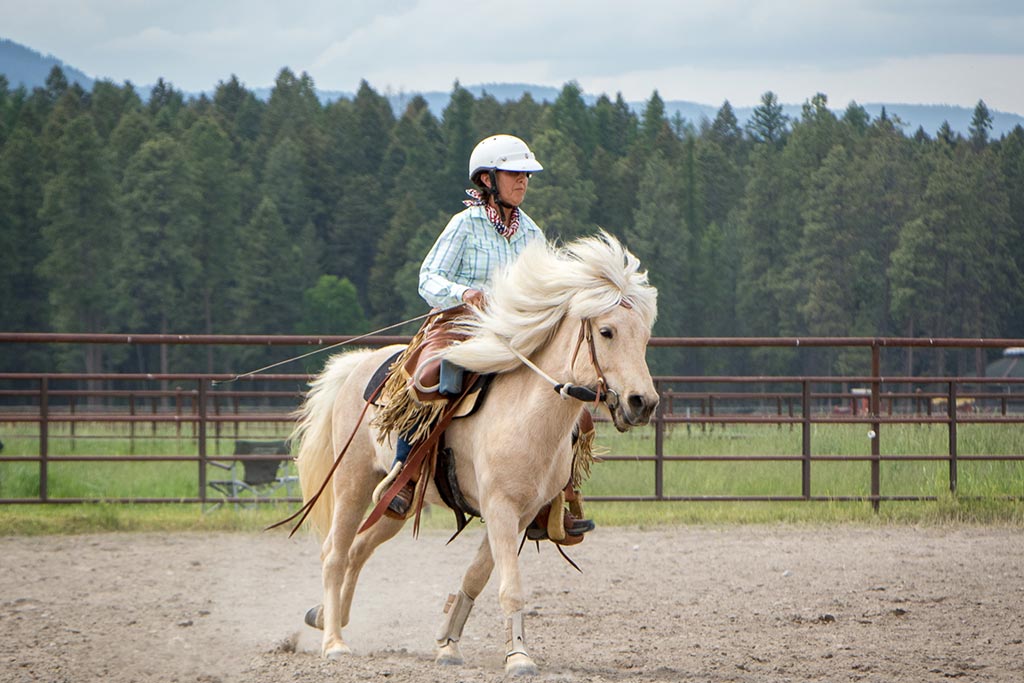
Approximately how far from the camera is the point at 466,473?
16.3 ft

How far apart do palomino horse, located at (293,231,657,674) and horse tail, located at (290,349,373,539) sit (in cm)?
95

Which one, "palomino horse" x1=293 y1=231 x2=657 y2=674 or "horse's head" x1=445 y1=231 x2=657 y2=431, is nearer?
"horse's head" x1=445 y1=231 x2=657 y2=431

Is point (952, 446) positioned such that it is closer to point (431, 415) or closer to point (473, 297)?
point (473, 297)

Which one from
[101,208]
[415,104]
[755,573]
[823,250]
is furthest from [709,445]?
[415,104]

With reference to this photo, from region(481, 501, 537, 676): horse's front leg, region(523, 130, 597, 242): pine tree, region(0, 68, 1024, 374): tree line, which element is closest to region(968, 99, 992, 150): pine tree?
region(0, 68, 1024, 374): tree line

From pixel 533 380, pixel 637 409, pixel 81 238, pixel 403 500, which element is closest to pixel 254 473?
pixel 403 500

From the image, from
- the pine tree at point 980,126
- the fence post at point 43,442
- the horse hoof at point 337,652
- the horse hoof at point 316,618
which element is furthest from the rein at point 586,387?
the pine tree at point 980,126

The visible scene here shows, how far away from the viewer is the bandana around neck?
17.4 feet

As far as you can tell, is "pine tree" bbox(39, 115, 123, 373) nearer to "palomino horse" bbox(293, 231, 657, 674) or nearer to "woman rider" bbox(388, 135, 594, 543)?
"woman rider" bbox(388, 135, 594, 543)

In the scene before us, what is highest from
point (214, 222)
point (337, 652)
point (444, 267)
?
point (214, 222)

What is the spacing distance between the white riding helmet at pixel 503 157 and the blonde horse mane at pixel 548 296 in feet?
1.43

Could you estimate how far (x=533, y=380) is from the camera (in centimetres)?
462

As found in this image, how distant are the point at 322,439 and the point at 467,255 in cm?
136

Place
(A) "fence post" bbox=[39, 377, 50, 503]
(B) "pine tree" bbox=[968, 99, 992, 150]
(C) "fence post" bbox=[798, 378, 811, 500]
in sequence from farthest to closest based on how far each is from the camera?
(B) "pine tree" bbox=[968, 99, 992, 150] < (C) "fence post" bbox=[798, 378, 811, 500] < (A) "fence post" bbox=[39, 377, 50, 503]
